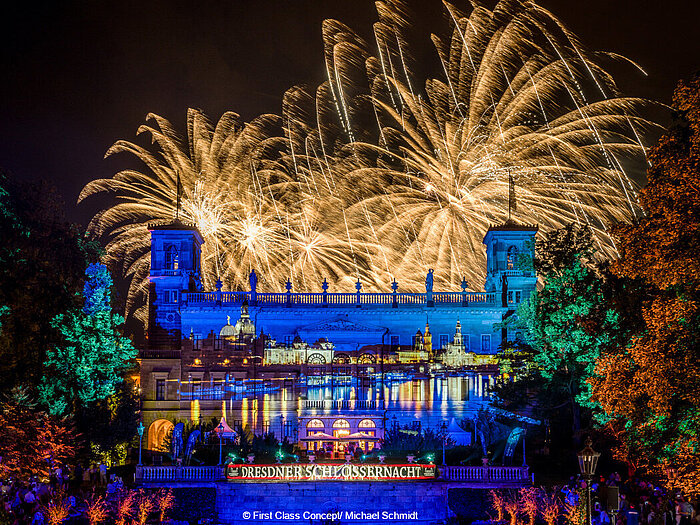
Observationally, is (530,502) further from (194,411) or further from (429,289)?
(429,289)

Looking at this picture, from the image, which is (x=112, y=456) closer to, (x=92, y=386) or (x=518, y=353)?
(x=92, y=386)

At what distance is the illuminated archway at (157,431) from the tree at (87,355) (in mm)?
2850

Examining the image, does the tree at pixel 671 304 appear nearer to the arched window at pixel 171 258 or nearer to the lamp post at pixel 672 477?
the lamp post at pixel 672 477

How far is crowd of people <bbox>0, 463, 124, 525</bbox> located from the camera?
26750 millimetres

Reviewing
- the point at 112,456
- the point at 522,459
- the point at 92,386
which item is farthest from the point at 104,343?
the point at 522,459

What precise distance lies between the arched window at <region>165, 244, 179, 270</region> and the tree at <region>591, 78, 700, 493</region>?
31845 mm

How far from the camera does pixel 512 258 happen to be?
49.4m

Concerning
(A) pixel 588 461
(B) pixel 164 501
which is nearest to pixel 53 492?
(B) pixel 164 501

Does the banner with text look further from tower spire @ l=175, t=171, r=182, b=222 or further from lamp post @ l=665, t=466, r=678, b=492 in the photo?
tower spire @ l=175, t=171, r=182, b=222

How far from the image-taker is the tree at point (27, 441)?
28797mm

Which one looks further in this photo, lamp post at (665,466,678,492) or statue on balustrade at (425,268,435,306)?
statue on balustrade at (425,268,435,306)

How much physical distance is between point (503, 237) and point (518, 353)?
418 inches

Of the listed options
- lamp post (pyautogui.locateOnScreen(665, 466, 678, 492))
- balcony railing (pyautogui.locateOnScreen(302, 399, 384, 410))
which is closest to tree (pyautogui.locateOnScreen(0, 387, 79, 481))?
balcony railing (pyautogui.locateOnScreen(302, 399, 384, 410))

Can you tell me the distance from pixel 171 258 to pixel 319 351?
37.3 feet
